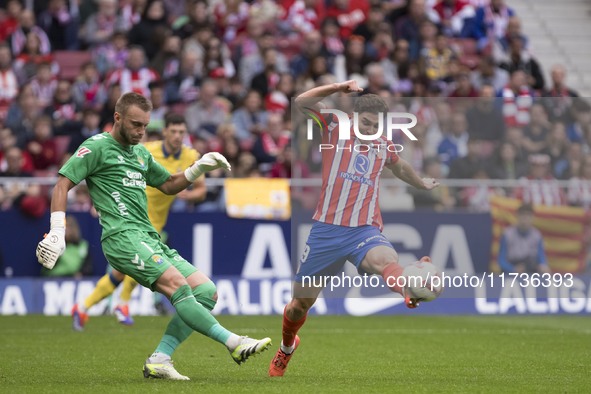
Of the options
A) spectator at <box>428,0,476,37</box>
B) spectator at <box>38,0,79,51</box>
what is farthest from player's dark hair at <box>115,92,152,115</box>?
spectator at <box>428,0,476,37</box>

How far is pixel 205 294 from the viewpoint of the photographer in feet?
31.4

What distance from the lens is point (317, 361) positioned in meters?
11.4

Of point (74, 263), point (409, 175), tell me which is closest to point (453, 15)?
point (74, 263)

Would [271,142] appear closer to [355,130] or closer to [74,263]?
[74,263]

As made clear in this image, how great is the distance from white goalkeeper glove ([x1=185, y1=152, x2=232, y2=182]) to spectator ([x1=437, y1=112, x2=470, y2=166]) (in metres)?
8.30

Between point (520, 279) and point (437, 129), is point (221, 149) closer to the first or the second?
point (437, 129)

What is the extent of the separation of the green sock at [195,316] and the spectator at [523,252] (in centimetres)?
907

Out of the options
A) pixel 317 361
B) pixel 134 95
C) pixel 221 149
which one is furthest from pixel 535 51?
pixel 134 95

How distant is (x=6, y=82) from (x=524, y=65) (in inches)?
381

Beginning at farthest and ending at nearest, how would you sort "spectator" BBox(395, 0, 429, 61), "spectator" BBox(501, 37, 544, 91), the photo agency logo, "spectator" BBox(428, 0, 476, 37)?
"spectator" BBox(428, 0, 476, 37) → "spectator" BBox(395, 0, 429, 61) → "spectator" BBox(501, 37, 544, 91) → the photo agency logo

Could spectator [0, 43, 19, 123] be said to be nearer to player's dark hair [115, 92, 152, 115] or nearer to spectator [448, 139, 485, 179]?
spectator [448, 139, 485, 179]

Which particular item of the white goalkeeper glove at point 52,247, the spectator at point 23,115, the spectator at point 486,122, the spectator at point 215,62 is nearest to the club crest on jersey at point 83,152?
the white goalkeeper glove at point 52,247

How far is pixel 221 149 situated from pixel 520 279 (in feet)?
16.9

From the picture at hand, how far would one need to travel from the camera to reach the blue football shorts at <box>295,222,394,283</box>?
9.95 meters
